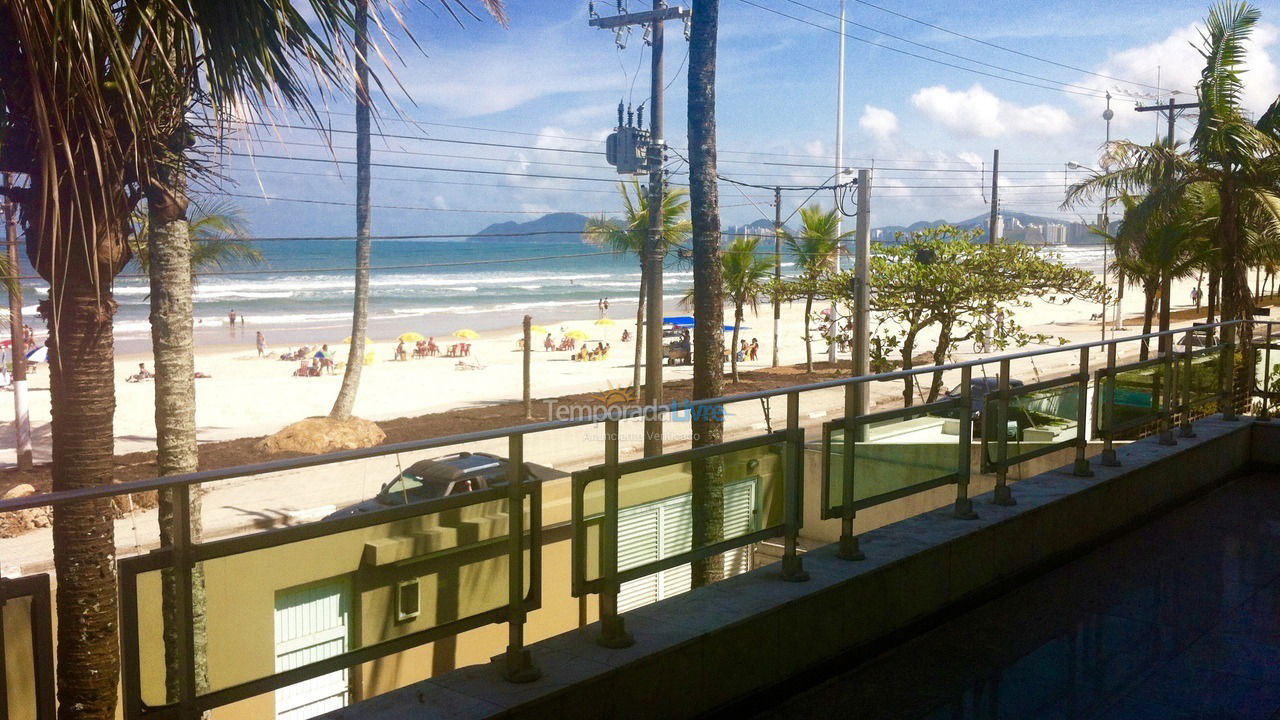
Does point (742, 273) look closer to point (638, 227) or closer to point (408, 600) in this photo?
point (638, 227)

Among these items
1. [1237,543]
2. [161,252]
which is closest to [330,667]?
[1237,543]

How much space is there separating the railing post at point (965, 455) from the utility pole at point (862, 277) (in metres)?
13.4

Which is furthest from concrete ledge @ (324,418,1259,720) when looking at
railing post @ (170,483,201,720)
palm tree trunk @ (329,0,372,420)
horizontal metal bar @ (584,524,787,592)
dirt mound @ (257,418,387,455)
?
palm tree trunk @ (329,0,372,420)

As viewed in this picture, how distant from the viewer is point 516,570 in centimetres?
345

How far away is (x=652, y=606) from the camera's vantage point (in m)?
3.97

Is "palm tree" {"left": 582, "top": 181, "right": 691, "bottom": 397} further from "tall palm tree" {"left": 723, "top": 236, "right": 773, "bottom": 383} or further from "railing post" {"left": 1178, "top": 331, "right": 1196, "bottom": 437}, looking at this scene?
"railing post" {"left": 1178, "top": 331, "right": 1196, "bottom": 437}

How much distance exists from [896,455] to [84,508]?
14.1 feet

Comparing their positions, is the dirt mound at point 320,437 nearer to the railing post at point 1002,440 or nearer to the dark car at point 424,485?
the railing post at point 1002,440

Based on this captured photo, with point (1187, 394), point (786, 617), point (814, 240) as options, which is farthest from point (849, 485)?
point (814, 240)

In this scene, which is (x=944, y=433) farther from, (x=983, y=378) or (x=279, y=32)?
(x=279, y=32)

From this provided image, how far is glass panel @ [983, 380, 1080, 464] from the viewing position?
564 cm

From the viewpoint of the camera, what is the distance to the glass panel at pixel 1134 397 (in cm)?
657

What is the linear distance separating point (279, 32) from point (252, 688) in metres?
3.47

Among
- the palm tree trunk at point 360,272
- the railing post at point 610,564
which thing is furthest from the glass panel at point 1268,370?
the palm tree trunk at point 360,272
